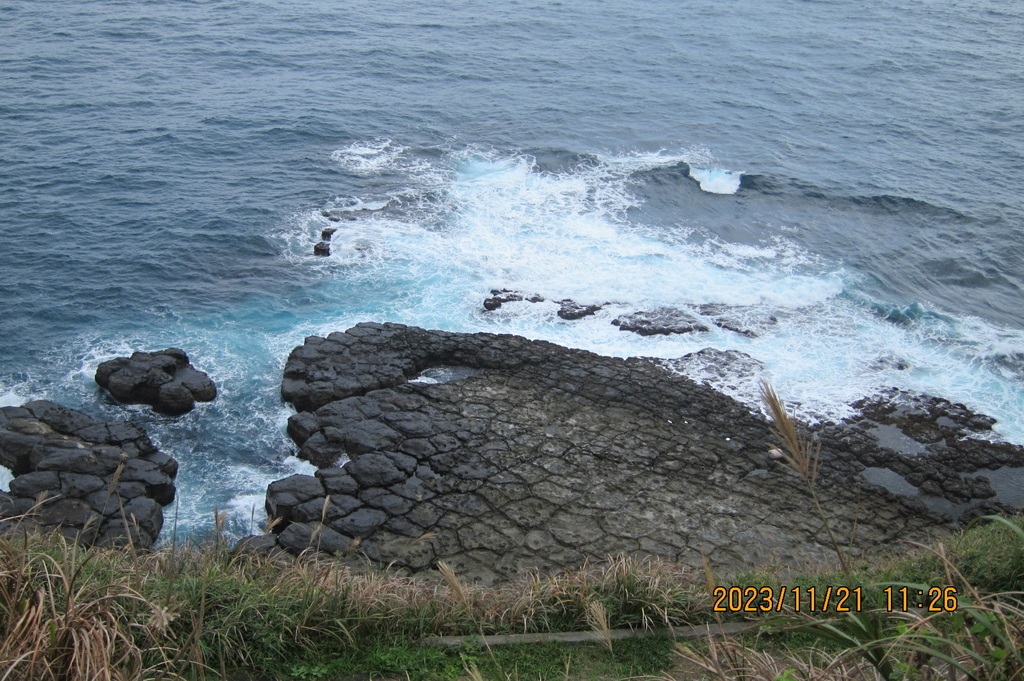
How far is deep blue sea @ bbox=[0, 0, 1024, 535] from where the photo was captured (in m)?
18.8

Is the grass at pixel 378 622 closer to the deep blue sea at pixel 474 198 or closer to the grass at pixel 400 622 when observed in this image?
the grass at pixel 400 622

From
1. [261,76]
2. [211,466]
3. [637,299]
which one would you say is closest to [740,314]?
[637,299]

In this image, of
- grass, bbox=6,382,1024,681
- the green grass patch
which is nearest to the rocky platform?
grass, bbox=6,382,1024,681

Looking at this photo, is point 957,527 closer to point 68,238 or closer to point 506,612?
point 506,612

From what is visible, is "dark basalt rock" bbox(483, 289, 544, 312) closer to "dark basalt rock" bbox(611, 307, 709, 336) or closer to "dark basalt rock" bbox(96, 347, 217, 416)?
"dark basalt rock" bbox(611, 307, 709, 336)

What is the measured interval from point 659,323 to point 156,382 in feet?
36.8

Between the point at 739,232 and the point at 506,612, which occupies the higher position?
the point at 506,612

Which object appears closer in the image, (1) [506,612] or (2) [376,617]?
(2) [376,617]

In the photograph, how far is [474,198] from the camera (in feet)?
86.1

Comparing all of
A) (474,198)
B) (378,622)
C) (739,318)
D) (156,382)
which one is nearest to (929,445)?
(739,318)

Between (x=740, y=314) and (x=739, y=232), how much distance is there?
5.80m

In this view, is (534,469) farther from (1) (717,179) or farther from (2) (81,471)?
(1) (717,179)

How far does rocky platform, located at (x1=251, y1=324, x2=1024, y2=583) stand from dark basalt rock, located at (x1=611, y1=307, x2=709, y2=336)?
5.65 feet

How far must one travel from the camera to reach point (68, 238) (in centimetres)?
2252
